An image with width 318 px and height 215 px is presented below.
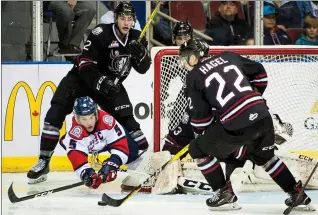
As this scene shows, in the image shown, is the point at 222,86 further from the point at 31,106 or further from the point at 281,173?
the point at 31,106

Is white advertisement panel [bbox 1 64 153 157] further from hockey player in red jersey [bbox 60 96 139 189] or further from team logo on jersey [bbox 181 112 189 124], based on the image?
hockey player in red jersey [bbox 60 96 139 189]

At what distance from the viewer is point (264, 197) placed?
4.07 m

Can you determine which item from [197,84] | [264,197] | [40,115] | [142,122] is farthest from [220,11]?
[197,84]

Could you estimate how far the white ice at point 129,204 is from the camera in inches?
142

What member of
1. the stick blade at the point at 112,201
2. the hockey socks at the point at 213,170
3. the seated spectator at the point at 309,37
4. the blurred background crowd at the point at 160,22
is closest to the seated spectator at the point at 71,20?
the blurred background crowd at the point at 160,22

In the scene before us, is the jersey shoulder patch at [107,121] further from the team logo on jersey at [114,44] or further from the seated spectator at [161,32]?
the seated spectator at [161,32]

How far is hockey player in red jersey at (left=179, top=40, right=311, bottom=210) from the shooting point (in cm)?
343

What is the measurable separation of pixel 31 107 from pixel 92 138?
3.49 feet

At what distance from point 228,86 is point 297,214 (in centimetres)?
61

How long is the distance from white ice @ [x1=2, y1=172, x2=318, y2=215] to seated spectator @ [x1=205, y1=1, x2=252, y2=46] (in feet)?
4.60

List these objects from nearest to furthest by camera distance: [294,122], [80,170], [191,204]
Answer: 1. [191,204]
2. [80,170]
3. [294,122]

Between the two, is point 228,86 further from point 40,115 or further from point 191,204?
point 40,115

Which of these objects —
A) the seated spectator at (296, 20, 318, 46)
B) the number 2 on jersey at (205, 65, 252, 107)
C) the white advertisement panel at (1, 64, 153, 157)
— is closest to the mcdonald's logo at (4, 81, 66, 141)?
the white advertisement panel at (1, 64, 153, 157)

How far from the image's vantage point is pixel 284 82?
4.87m
